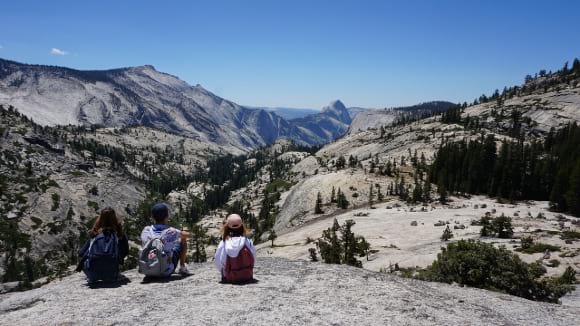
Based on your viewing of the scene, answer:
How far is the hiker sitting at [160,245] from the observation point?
49.4ft

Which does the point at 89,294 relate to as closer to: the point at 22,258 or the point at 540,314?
the point at 540,314

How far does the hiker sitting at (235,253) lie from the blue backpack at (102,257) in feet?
13.4

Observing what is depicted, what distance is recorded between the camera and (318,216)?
103 metres

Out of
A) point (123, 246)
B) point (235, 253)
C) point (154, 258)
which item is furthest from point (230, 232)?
point (123, 246)

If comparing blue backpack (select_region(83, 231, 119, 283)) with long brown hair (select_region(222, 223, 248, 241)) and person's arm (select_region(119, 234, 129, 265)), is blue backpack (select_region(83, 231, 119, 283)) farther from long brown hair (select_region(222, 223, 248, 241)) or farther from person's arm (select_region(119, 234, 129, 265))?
long brown hair (select_region(222, 223, 248, 241))

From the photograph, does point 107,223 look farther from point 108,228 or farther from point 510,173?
point 510,173

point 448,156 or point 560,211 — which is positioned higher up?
point 448,156

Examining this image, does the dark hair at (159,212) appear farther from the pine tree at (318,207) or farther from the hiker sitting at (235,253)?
the pine tree at (318,207)

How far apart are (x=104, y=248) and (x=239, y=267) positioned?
5.39 metres

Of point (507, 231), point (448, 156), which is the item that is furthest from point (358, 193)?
point (507, 231)

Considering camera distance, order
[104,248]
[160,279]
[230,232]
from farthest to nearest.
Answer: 1. [160,279]
2. [230,232]
3. [104,248]

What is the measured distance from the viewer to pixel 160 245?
14961 millimetres

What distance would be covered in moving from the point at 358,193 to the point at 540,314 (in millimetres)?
96509

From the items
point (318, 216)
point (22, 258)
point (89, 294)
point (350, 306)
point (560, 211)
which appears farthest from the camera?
point (22, 258)
